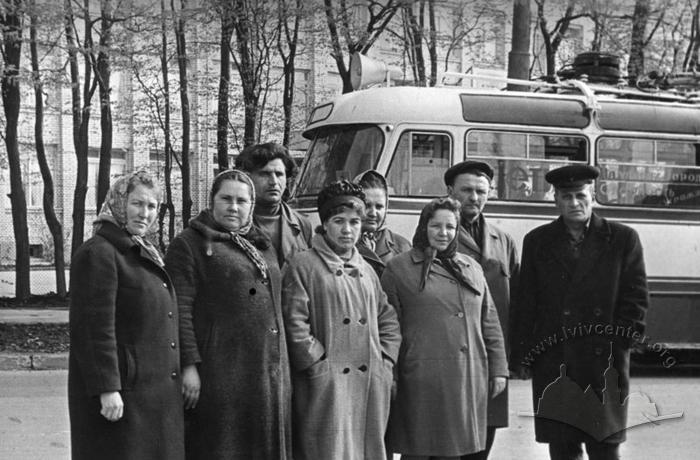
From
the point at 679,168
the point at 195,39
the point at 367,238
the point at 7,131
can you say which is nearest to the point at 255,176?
the point at 367,238

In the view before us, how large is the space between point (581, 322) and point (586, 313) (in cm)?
6

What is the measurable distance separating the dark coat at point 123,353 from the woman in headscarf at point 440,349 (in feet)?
3.92

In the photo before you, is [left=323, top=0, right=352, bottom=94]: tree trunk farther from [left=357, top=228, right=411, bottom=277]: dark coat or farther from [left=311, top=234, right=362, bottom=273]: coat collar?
[left=311, top=234, right=362, bottom=273]: coat collar

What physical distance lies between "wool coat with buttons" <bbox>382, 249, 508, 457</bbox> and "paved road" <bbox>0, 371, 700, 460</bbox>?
1979mm

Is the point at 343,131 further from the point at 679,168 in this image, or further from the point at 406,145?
the point at 679,168

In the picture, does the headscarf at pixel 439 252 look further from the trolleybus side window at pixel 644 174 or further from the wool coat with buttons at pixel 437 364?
the trolleybus side window at pixel 644 174

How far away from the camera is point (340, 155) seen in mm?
10625

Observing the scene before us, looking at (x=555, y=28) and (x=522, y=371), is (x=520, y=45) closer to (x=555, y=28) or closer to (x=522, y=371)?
(x=555, y=28)

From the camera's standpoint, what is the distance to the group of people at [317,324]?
4.02 meters

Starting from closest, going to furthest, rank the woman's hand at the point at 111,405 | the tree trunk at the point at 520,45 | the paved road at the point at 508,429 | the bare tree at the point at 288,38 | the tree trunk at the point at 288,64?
the woman's hand at the point at 111,405
the paved road at the point at 508,429
the tree trunk at the point at 520,45
the bare tree at the point at 288,38
the tree trunk at the point at 288,64

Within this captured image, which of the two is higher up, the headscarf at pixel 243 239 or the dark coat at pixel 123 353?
the headscarf at pixel 243 239

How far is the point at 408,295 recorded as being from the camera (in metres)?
4.76

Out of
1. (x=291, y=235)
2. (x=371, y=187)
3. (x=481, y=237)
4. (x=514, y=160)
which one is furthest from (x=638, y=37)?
(x=291, y=235)

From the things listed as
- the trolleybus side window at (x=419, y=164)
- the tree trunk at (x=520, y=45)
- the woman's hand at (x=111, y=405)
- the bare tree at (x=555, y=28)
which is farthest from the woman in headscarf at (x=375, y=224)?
the bare tree at (x=555, y=28)
